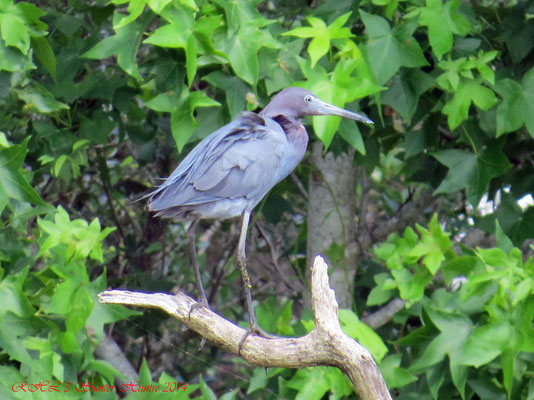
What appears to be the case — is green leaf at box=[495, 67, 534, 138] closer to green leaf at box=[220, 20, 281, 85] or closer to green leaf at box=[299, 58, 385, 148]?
green leaf at box=[299, 58, 385, 148]

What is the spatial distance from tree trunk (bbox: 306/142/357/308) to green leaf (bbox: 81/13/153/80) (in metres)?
1.01

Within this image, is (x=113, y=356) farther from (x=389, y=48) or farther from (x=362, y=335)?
(x=389, y=48)

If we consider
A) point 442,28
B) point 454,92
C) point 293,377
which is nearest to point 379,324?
point 293,377

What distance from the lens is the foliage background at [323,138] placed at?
99.2 inches

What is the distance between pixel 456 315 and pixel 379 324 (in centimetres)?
68

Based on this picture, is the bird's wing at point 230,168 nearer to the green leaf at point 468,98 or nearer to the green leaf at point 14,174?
the green leaf at point 14,174

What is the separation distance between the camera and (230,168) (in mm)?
2443

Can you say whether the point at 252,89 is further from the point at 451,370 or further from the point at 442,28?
the point at 451,370

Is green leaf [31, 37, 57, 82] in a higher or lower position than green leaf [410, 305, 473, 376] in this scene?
higher

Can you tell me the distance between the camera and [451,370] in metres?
2.57

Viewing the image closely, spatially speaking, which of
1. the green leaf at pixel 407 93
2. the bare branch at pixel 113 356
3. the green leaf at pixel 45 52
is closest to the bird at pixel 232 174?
the green leaf at pixel 407 93

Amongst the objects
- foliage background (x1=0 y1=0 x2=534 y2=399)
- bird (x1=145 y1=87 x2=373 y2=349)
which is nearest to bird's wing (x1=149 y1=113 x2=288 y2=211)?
bird (x1=145 y1=87 x2=373 y2=349)

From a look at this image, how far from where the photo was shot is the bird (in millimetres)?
2416

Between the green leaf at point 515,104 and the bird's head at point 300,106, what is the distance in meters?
0.44
